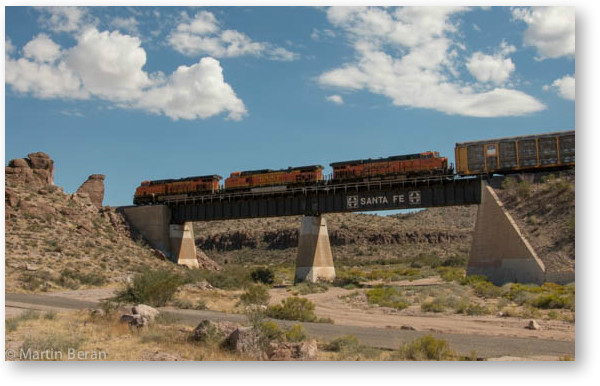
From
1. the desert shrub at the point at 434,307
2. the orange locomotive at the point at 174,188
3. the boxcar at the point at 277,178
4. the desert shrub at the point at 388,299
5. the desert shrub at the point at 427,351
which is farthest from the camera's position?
the orange locomotive at the point at 174,188

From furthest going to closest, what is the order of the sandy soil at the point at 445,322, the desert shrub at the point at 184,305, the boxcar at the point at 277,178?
the boxcar at the point at 277,178 < the desert shrub at the point at 184,305 < the sandy soil at the point at 445,322

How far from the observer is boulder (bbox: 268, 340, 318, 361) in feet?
41.0

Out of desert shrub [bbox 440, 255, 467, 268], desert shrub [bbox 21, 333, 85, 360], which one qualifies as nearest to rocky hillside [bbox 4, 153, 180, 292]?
desert shrub [bbox 21, 333, 85, 360]

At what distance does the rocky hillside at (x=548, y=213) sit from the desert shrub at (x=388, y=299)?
10.2 metres

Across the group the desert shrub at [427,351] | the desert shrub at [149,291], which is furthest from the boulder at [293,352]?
the desert shrub at [149,291]

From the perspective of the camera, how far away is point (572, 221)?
112ft

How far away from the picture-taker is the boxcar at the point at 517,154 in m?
39.7

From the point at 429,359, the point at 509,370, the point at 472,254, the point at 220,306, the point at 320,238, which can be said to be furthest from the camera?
the point at 320,238

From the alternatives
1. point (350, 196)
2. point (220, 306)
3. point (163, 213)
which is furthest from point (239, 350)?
point (163, 213)

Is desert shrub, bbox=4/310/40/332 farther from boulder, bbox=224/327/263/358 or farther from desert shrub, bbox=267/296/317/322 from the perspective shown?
desert shrub, bbox=267/296/317/322

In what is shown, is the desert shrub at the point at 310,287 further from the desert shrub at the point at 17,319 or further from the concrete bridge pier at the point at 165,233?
the desert shrub at the point at 17,319

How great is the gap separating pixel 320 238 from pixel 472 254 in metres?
16.4

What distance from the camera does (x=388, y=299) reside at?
108 feet

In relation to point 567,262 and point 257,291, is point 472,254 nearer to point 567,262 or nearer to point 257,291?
point 567,262
